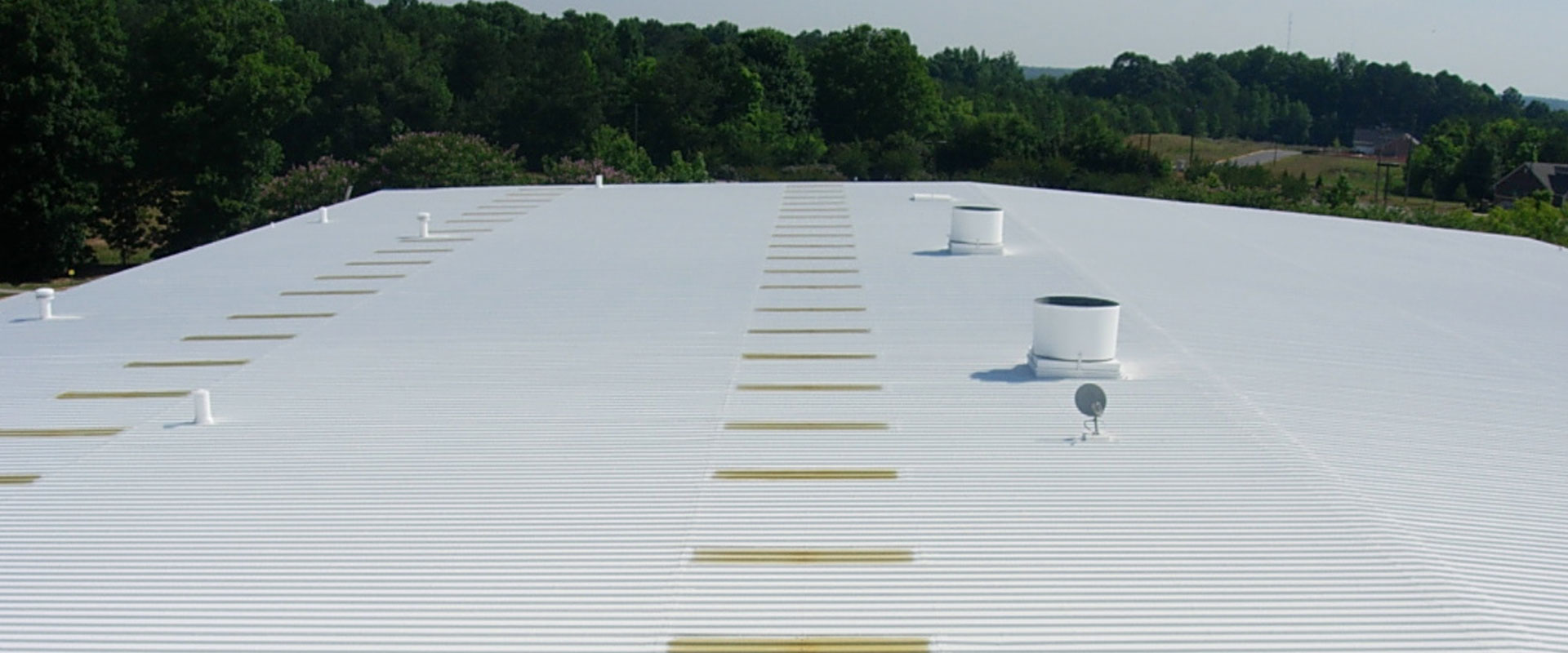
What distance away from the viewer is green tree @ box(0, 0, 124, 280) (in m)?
59.4

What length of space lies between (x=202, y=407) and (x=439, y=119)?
80773 mm

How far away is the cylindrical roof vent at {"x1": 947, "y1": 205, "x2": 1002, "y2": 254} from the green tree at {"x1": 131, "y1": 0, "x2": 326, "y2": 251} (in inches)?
1869

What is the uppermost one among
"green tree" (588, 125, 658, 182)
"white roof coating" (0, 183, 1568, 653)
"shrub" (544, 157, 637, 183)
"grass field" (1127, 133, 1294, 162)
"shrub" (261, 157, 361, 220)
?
"grass field" (1127, 133, 1294, 162)

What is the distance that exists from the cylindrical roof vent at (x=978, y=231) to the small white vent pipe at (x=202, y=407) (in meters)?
16.0

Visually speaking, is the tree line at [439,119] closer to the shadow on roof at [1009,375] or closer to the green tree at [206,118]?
the green tree at [206,118]

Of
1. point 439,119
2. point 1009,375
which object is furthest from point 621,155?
point 1009,375

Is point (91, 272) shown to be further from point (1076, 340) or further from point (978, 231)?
point (1076, 340)

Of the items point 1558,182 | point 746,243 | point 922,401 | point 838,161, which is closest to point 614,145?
point 838,161

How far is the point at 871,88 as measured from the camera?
112m

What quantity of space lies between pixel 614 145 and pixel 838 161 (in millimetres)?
17274

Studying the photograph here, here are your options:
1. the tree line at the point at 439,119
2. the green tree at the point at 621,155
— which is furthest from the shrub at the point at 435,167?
the green tree at the point at 621,155

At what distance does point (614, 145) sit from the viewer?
79.4 m

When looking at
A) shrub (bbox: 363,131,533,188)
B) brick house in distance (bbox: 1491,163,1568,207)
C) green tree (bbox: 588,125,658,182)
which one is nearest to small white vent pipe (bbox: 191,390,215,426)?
shrub (bbox: 363,131,533,188)

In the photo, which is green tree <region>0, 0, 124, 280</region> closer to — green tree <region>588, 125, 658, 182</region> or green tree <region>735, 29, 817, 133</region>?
green tree <region>588, 125, 658, 182</region>
